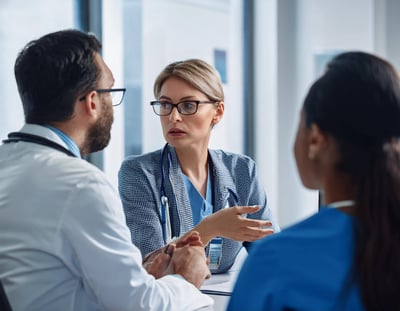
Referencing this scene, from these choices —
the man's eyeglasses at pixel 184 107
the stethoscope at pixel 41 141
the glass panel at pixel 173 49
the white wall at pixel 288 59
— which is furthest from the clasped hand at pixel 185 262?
the white wall at pixel 288 59

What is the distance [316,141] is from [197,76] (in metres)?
1.22

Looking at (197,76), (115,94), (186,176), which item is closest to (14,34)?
(197,76)

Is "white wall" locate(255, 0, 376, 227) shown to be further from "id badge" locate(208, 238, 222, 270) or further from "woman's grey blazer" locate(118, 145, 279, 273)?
"id badge" locate(208, 238, 222, 270)

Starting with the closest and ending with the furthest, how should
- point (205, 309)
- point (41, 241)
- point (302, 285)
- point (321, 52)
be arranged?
point (302, 285) → point (41, 241) → point (205, 309) → point (321, 52)

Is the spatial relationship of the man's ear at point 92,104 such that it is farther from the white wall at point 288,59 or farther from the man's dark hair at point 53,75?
the white wall at point 288,59

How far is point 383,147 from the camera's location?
1021mm

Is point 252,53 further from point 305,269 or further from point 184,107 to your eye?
point 305,269

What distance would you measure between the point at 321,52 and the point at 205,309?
3086 millimetres

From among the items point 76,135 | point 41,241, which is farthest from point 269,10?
point 41,241

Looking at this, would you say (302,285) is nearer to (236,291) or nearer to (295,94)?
(236,291)

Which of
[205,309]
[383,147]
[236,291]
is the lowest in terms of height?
[205,309]

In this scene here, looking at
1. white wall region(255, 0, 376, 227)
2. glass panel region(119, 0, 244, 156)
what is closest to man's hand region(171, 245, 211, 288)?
glass panel region(119, 0, 244, 156)

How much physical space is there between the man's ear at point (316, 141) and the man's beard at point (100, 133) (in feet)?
2.23

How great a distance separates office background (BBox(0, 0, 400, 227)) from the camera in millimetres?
3795
